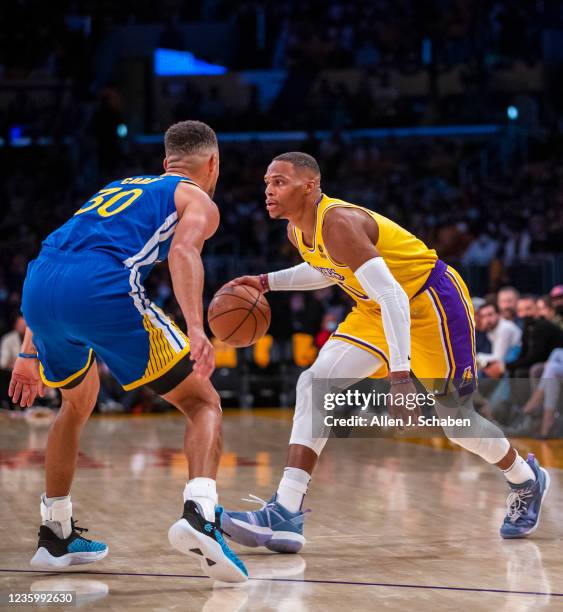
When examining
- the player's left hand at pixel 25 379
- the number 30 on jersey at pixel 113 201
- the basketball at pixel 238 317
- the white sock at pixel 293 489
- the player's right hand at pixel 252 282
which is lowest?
the white sock at pixel 293 489

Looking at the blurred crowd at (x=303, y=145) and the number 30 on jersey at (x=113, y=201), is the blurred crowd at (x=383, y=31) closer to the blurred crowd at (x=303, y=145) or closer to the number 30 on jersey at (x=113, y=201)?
the blurred crowd at (x=303, y=145)

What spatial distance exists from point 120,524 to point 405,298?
188 centimetres

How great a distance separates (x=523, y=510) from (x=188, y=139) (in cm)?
232

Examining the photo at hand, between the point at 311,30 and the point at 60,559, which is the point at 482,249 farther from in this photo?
the point at 60,559

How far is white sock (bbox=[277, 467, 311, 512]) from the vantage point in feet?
16.5

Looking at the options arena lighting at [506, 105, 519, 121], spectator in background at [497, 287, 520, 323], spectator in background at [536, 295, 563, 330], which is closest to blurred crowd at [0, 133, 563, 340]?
arena lighting at [506, 105, 519, 121]

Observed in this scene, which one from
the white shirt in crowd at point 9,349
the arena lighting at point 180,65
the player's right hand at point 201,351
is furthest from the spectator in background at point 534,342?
the arena lighting at point 180,65

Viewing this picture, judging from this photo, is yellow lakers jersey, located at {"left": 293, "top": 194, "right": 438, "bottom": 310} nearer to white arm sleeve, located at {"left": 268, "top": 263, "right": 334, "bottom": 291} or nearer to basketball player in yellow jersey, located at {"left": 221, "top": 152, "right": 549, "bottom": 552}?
basketball player in yellow jersey, located at {"left": 221, "top": 152, "right": 549, "bottom": 552}

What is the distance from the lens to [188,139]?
179 inches

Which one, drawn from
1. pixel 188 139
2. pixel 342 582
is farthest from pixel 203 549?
pixel 188 139

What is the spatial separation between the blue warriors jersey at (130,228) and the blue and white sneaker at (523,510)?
2127mm

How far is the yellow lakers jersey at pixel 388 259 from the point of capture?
5156 mm

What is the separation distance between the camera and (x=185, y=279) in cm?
406

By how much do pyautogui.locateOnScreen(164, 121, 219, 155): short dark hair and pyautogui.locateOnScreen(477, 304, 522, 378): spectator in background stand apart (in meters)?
6.55
